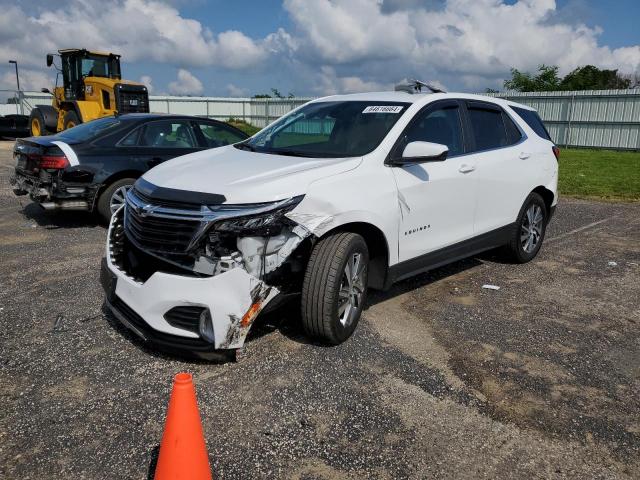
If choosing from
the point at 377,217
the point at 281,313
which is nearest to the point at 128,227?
the point at 281,313

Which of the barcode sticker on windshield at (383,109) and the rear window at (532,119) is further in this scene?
the rear window at (532,119)

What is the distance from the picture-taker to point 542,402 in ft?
10.7

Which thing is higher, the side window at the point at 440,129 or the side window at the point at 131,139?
the side window at the point at 440,129

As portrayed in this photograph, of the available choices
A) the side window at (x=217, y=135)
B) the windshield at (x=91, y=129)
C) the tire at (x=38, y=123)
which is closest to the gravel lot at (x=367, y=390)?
the windshield at (x=91, y=129)

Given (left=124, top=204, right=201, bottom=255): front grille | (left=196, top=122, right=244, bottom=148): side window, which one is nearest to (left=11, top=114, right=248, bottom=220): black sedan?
(left=196, top=122, right=244, bottom=148): side window

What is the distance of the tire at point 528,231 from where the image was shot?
19.1 ft

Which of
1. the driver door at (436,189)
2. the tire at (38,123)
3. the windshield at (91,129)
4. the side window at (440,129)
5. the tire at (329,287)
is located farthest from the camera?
the tire at (38,123)

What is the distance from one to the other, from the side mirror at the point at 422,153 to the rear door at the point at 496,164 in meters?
0.97

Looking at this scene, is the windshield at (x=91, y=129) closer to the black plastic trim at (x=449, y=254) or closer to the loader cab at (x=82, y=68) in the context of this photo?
the black plastic trim at (x=449, y=254)

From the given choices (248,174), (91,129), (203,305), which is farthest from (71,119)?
(203,305)

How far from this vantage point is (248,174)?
3.72 meters

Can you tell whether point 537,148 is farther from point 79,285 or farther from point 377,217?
point 79,285

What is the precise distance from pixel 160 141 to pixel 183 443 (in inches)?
241

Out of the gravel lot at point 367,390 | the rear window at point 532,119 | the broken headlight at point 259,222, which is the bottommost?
the gravel lot at point 367,390
